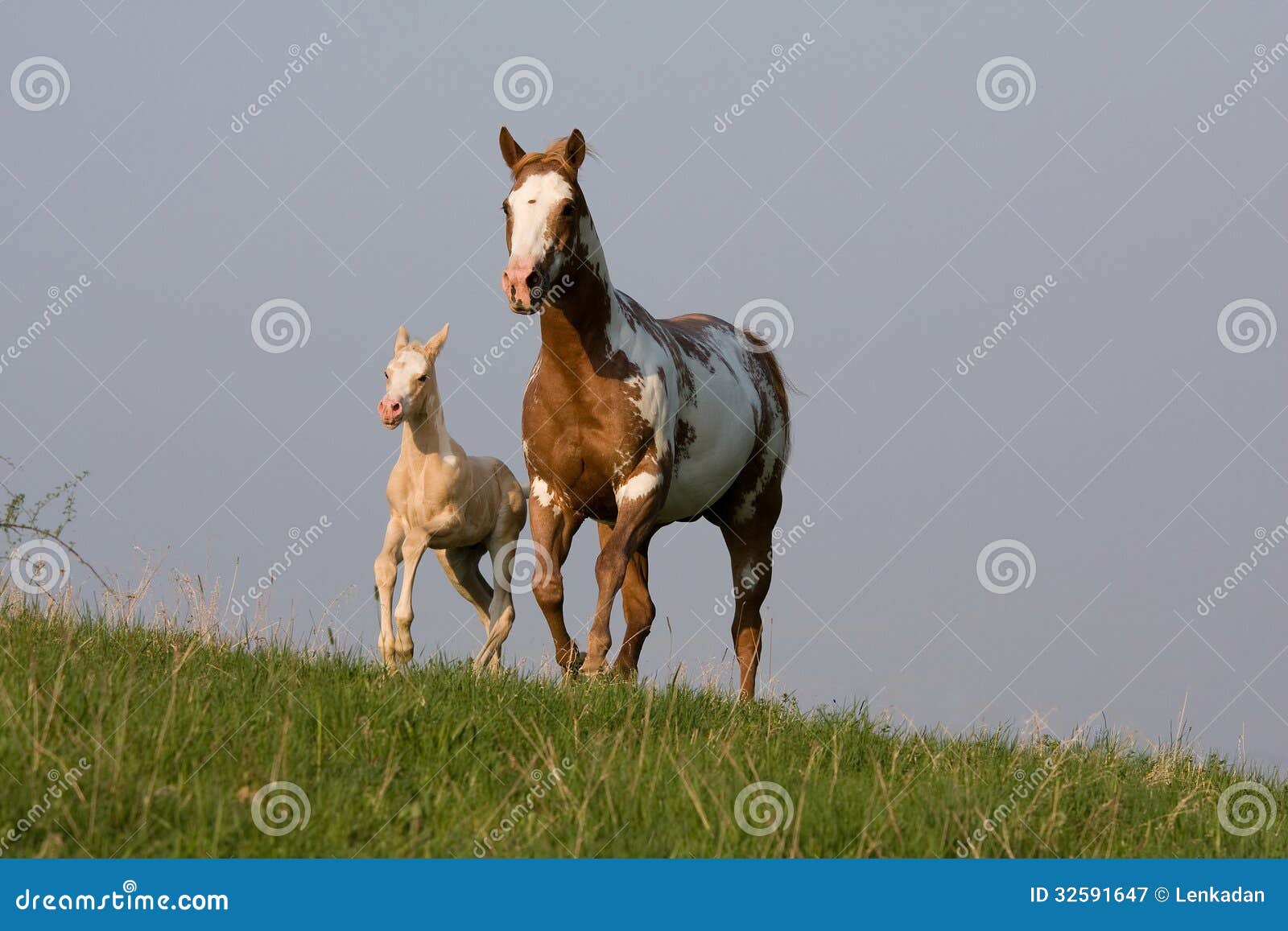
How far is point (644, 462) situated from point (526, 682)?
2.51 meters

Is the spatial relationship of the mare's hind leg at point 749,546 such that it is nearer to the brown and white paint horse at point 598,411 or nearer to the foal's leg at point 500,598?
the brown and white paint horse at point 598,411

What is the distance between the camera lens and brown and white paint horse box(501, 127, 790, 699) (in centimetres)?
923

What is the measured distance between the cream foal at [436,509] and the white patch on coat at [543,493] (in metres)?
0.68

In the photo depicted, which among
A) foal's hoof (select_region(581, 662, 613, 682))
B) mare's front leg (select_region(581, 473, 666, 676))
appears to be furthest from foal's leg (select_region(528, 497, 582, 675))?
foal's hoof (select_region(581, 662, 613, 682))

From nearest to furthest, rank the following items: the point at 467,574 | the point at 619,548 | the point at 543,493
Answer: the point at 619,548
the point at 543,493
the point at 467,574

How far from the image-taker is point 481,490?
35.7 ft

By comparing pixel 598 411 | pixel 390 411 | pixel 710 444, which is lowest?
pixel 390 411

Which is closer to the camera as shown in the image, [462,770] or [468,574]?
[462,770]

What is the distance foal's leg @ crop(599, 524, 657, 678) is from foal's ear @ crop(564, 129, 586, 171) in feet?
9.79

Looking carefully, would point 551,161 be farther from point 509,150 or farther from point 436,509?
point 436,509

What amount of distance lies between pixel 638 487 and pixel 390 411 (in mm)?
1778

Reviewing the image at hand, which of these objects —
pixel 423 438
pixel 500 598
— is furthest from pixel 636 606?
pixel 423 438

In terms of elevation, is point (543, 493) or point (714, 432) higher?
point (714, 432)

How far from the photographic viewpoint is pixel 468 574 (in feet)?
37.7
